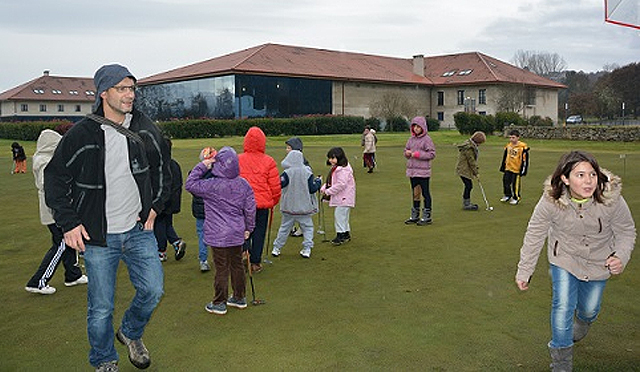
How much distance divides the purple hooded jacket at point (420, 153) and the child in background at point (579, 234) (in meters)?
6.49

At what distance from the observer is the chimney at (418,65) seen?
74562 millimetres

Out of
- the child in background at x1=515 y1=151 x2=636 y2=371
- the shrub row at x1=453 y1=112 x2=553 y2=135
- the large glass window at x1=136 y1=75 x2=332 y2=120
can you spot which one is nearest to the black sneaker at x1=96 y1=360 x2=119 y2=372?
the child in background at x1=515 y1=151 x2=636 y2=371

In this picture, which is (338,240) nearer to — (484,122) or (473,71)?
(484,122)

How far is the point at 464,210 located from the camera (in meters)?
12.6

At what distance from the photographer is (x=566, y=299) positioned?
14.1ft

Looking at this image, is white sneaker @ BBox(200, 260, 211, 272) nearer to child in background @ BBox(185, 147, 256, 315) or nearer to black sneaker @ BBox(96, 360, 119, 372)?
child in background @ BBox(185, 147, 256, 315)

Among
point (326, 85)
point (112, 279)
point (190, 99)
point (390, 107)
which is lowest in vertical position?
point (112, 279)

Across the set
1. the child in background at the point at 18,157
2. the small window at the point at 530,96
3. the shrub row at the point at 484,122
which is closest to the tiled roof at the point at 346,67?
the small window at the point at 530,96

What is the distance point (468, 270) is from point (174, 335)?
389cm

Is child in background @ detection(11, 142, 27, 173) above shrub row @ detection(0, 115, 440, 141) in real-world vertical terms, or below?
below

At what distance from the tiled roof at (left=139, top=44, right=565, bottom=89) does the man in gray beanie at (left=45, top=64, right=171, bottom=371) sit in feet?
169

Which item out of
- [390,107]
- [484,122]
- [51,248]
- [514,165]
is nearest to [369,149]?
[514,165]

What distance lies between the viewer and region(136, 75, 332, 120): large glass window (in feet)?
184

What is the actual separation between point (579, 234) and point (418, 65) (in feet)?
239
